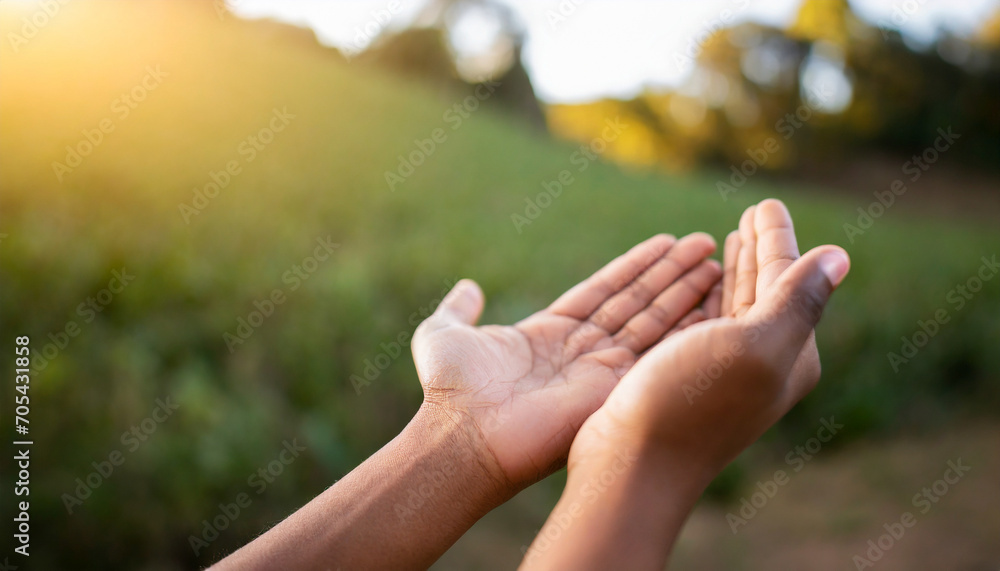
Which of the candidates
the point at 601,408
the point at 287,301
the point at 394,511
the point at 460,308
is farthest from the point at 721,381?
the point at 287,301

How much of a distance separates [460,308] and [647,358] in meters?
0.79

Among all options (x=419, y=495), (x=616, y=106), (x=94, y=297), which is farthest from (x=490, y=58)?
(x=419, y=495)

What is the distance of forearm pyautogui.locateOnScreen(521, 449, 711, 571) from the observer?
84cm

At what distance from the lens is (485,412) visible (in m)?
1.25

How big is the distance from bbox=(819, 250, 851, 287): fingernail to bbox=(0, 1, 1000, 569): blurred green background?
5.52 ft

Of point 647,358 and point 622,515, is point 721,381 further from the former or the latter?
point 622,515

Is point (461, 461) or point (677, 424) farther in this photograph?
point (461, 461)

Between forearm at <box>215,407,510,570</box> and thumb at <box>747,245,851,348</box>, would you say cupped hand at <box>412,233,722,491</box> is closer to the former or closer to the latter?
forearm at <box>215,407,510,570</box>

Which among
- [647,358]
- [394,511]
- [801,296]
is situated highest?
[801,296]

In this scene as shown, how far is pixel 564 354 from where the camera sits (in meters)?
1.52

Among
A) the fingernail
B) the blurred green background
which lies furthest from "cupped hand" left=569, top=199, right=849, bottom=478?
the blurred green background

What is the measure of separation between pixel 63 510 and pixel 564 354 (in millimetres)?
1422

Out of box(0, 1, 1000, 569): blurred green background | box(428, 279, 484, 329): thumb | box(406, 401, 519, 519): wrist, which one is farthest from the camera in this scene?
box(0, 1, 1000, 569): blurred green background

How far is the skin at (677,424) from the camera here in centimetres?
86
